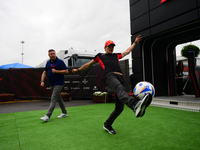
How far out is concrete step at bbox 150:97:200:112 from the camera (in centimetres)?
537

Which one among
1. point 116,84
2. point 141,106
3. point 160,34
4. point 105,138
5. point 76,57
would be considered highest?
point 160,34

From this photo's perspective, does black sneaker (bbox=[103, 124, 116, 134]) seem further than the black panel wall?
No

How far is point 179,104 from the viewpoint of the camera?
6.02 meters

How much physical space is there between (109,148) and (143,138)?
746mm

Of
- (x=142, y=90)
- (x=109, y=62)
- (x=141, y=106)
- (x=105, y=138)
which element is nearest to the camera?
(x=141, y=106)

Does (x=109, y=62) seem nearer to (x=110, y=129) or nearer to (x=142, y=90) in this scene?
(x=142, y=90)

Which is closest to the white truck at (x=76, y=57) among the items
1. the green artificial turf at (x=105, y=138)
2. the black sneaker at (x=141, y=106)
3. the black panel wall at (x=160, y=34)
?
the black panel wall at (x=160, y=34)

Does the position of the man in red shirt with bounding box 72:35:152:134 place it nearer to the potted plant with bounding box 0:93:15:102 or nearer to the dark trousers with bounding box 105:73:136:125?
the dark trousers with bounding box 105:73:136:125

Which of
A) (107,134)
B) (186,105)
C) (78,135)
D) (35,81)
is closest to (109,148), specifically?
(107,134)

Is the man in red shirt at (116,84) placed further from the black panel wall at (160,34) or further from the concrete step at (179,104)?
the black panel wall at (160,34)

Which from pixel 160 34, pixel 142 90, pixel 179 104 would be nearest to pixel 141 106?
pixel 142 90

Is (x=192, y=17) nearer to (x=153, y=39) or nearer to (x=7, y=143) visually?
(x=153, y=39)

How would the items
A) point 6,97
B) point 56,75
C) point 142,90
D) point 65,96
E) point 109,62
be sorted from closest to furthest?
point 142,90, point 109,62, point 56,75, point 65,96, point 6,97

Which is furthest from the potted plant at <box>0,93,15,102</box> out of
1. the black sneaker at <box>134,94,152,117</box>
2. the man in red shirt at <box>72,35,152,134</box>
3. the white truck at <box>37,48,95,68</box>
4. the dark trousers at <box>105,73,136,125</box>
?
the black sneaker at <box>134,94,152,117</box>
